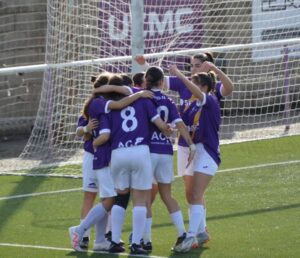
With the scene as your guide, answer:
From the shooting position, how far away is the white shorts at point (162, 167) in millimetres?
9492

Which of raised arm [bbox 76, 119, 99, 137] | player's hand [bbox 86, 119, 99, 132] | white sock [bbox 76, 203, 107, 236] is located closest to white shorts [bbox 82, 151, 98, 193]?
raised arm [bbox 76, 119, 99, 137]

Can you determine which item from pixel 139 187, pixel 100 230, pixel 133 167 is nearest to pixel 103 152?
pixel 133 167

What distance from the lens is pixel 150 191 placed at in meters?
9.57

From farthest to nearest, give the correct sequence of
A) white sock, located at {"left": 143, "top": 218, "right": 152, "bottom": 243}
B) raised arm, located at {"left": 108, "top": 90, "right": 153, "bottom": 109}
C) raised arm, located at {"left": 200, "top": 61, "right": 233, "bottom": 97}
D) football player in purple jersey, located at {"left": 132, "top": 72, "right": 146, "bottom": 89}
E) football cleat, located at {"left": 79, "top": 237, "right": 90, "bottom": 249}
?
1. raised arm, located at {"left": 200, "top": 61, "right": 233, "bottom": 97}
2. football player in purple jersey, located at {"left": 132, "top": 72, "right": 146, "bottom": 89}
3. football cleat, located at {"left": 79, "top": 237, "right": 90, "bottom": 249}
4. white sock, located at {"left": 143, "top": 218, "right": 152, "bottom": 243}
5. raised arm, located at {"left": 108, "top": 90, "right": 153, "bottom": 109}

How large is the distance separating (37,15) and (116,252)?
32.9 feet

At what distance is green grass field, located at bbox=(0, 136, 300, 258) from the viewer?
31.6 feet

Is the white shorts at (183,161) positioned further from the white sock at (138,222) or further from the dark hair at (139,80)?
the white sock at (138,222)

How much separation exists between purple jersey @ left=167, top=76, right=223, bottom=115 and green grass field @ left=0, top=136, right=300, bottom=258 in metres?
1.31

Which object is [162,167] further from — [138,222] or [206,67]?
[206,67]

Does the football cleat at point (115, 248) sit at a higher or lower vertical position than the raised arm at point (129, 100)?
lower

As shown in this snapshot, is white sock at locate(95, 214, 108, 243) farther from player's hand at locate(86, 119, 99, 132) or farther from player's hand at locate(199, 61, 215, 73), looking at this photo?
player's hand at locate(199, 61, 215, 73)

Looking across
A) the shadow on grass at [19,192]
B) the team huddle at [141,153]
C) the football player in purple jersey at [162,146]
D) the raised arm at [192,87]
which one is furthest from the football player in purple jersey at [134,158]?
the shadow on grass at [19,192]

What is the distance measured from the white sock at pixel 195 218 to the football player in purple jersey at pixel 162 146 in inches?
4.4

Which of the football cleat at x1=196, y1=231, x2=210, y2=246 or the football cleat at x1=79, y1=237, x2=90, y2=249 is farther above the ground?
the football cleat at x1=196, y1=231, x2=210, y2=246
